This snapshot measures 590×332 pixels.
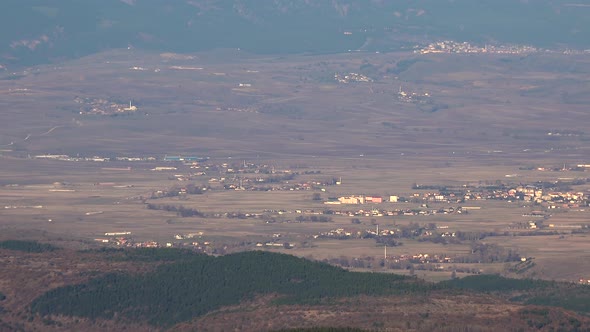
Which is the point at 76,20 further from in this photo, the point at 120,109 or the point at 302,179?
the point at 302,179

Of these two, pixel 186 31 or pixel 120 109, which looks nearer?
pixel 120 109

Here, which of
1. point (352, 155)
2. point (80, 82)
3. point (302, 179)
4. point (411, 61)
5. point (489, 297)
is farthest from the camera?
point (411, 61)

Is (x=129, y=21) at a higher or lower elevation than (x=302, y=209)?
higher

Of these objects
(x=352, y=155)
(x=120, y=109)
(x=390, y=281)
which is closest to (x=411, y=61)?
(x=120, y=109)

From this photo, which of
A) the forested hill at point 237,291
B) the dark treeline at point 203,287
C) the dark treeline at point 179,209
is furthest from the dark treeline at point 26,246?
the dark treeline at point 179,209

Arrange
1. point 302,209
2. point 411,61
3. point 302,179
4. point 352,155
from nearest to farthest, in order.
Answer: point 302,209, point 302,179, point 352,155, point 411,61

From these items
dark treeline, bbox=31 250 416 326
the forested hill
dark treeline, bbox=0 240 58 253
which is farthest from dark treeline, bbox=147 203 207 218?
dark treeline, bbox=31 250 416 326

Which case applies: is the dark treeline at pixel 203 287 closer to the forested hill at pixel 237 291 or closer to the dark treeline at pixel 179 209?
the forested hill at pixel 237 291

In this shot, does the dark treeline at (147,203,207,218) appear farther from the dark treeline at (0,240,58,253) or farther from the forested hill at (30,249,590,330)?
the forested hill at (30,249,590,330)
